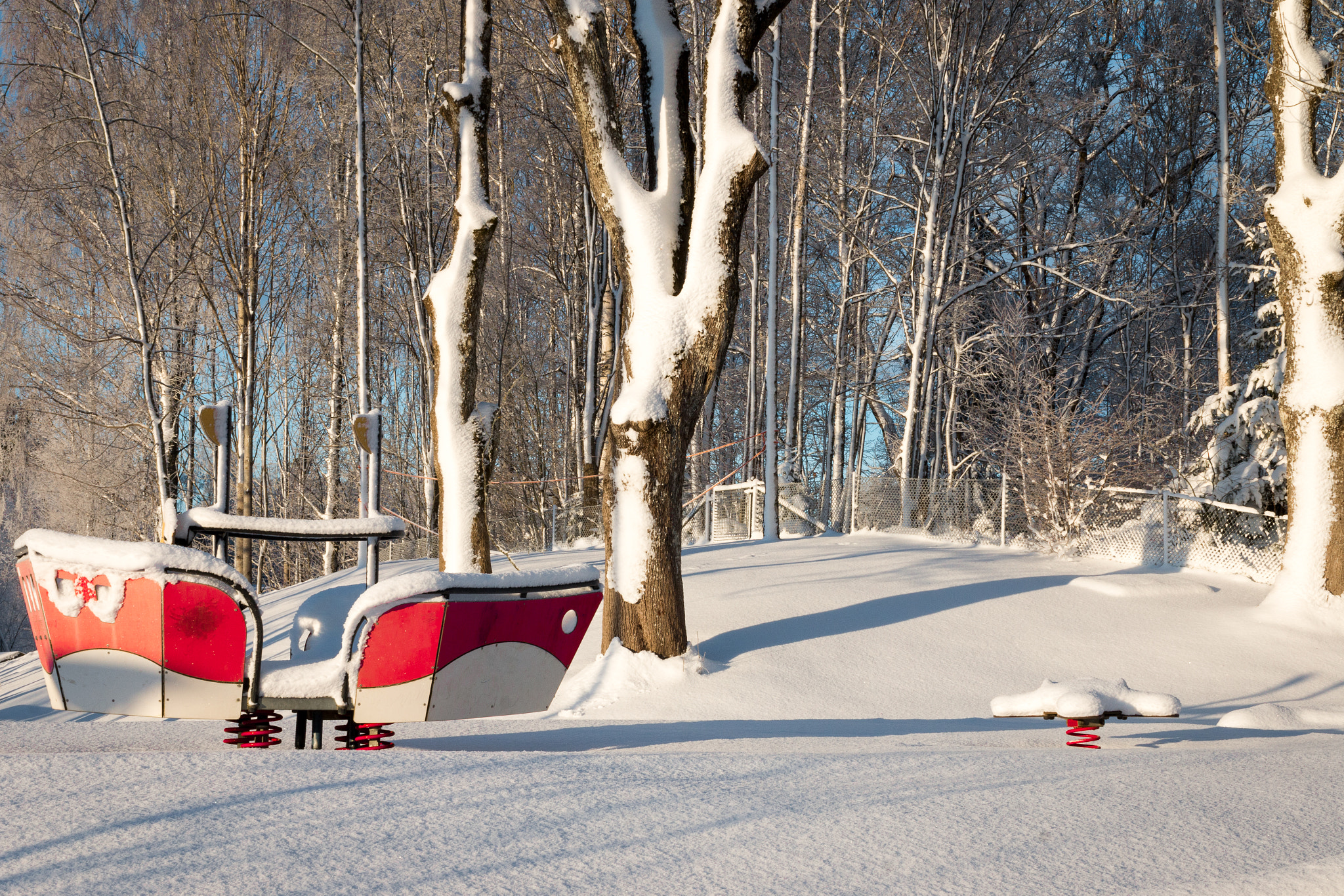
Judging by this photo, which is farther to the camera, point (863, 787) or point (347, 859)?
point (863, 787)

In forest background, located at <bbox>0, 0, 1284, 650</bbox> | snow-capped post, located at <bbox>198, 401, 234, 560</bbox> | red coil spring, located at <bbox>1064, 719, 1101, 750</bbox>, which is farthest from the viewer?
forest background, located at <bbox>0, 0, 1284, 650</bbox>

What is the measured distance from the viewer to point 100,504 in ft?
76.6

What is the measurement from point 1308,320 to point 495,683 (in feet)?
33.2

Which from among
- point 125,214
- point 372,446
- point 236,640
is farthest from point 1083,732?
point 125,214

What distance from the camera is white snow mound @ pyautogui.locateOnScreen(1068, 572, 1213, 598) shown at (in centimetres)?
1083

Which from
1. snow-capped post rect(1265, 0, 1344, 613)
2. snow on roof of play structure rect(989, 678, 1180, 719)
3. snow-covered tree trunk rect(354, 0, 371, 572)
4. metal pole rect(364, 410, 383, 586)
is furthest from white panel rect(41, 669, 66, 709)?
snow-capped post rect(1265, 0, 1344, 613)

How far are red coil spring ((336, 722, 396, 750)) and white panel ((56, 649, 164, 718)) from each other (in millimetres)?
846

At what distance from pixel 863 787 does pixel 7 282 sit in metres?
20.3

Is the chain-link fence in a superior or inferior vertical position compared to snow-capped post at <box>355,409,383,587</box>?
inferior

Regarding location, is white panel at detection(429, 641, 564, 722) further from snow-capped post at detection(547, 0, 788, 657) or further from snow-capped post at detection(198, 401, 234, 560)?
snow-capped post at detection(547, 0, 788, 657)

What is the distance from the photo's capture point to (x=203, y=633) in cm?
425

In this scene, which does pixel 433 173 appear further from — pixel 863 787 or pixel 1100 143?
pixel 863 787

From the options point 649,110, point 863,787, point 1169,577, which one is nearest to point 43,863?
point 863,787

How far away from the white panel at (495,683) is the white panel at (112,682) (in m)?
1.21
